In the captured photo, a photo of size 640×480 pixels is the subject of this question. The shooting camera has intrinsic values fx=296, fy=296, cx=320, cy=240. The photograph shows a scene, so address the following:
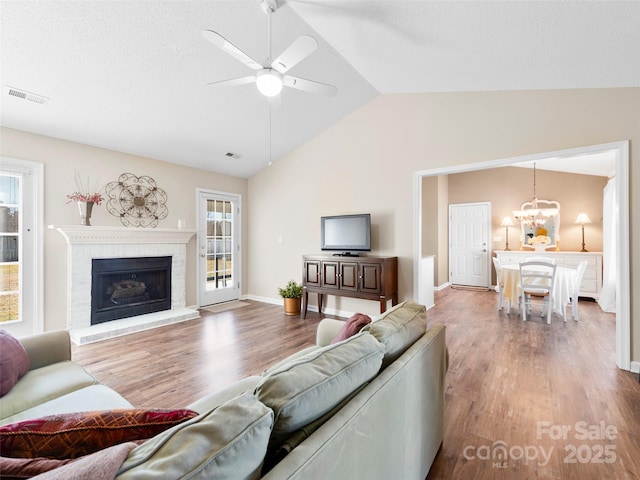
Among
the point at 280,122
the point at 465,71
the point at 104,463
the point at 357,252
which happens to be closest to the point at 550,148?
the point at 465,71

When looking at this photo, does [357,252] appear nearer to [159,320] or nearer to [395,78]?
[395,78]

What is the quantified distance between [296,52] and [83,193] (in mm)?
3556

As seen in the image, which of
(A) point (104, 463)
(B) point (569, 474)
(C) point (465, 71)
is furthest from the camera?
(C) point (465, 71)

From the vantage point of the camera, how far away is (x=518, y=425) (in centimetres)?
193

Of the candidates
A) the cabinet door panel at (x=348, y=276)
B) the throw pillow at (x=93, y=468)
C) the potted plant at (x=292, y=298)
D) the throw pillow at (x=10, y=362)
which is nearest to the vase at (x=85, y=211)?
the throw pillow at (x=10, y=362)

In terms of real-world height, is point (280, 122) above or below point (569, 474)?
above

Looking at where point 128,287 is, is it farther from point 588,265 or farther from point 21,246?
point 588,265

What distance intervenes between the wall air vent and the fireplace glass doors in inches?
75.7

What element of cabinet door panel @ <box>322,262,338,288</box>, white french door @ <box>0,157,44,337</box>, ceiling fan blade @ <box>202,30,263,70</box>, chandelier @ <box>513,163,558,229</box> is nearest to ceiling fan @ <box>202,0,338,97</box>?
ceiling fan blade @ <box>202,30,263,70</box>

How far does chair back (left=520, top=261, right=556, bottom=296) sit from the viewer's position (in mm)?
4125

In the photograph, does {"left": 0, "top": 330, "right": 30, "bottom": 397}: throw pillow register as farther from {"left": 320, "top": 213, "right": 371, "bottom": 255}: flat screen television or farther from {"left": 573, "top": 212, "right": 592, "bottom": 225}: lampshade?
{"left": 573, "top": 212, "right": 592, "bottom": 225}: lampshade

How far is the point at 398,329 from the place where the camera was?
141 centimetres

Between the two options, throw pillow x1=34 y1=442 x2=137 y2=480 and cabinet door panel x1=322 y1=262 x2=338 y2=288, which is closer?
throw pillow x1=34 y1=442 x2=137 y2=480

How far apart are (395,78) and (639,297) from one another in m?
3.25
